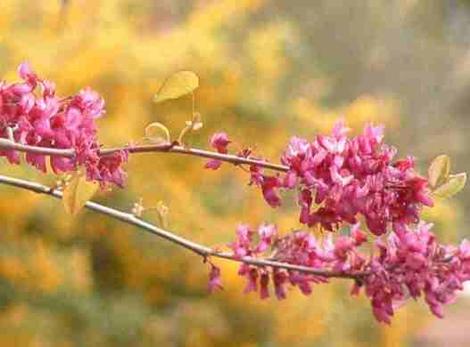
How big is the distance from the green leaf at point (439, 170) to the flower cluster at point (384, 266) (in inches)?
2.4

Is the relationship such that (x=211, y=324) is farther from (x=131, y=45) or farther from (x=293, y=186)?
(x=293, y=186)

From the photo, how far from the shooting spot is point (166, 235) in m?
0.88

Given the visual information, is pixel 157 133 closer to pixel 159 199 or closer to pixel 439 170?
pixel 439 170

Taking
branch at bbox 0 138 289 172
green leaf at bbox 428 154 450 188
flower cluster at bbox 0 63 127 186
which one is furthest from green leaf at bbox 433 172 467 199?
flower cluster at bbox 0 63 127 186

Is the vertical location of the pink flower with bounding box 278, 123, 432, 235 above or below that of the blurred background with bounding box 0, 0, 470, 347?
below

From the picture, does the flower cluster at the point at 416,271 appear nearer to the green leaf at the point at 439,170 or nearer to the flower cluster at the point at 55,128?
the green leaf at the point at 439,170

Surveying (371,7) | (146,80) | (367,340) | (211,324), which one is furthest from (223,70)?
(371,7)

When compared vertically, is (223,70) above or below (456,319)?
below

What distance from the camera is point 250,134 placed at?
394 centimetres

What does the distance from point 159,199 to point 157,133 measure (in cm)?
266

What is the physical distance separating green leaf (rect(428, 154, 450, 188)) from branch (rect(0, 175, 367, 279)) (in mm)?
124

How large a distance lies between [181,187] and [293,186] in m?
2.84

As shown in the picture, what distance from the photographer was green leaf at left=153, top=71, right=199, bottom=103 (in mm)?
794

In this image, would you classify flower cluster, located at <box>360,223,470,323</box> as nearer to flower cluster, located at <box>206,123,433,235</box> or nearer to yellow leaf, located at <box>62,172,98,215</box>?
flower cluster, located at <box>206,123,433,235</box>
